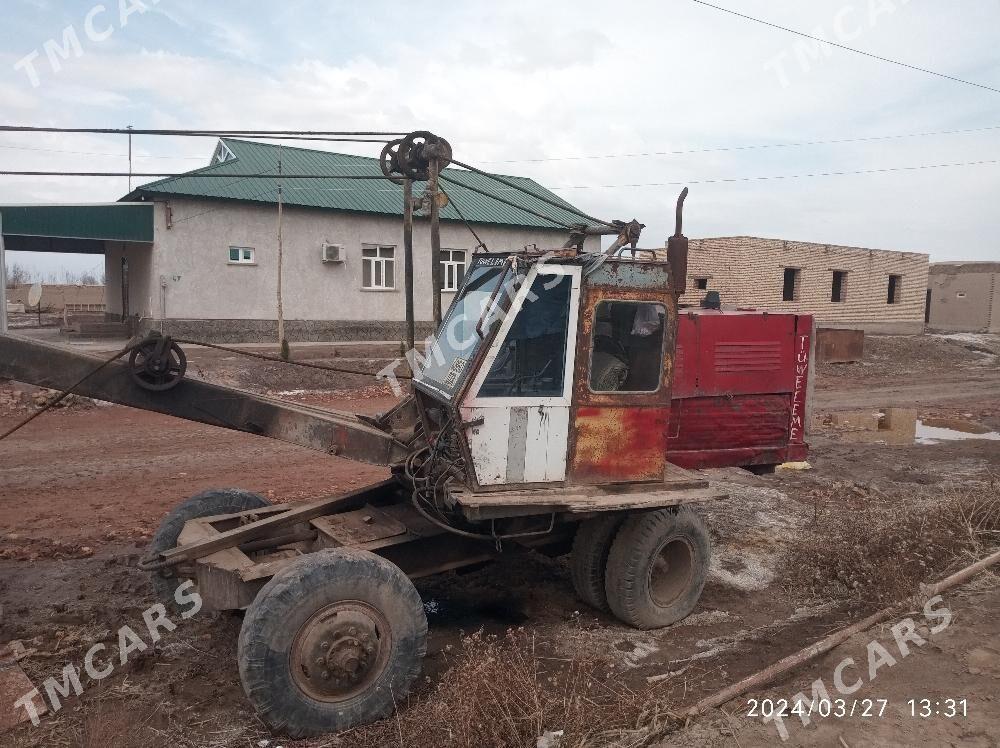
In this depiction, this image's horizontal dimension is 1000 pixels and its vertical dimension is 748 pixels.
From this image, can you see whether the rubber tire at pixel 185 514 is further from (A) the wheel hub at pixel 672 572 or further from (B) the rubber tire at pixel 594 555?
(A) the wheel hub at pixel 672 572

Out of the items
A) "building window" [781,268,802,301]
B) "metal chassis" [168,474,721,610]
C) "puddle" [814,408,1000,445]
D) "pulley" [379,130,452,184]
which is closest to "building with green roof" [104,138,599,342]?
"puddle" [814,408,1000,445]

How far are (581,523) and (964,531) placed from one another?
3.84 meters

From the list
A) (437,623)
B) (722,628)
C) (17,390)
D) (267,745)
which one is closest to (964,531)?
(722,628)

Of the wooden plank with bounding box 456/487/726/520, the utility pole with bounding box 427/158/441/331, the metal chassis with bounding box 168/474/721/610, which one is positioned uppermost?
the utility pole with bounding box 427/158/441/331

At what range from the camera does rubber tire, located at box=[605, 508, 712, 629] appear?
5.17m

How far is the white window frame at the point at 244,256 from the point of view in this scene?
19812mm

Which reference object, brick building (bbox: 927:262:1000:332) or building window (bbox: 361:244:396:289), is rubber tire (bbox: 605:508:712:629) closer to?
building window (bbox: 361:244:396:289)

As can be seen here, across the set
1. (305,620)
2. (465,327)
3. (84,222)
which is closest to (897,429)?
(465,327)

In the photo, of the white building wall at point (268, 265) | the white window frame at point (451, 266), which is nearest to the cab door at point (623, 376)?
the white building wall at point (268, 265)

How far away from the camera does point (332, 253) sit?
2112 centimetres

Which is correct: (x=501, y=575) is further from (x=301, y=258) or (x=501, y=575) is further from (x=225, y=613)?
(x=301, y=258)

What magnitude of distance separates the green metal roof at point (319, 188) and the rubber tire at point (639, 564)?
13.1 meters

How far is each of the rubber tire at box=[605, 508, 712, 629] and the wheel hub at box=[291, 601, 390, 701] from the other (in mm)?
1793
